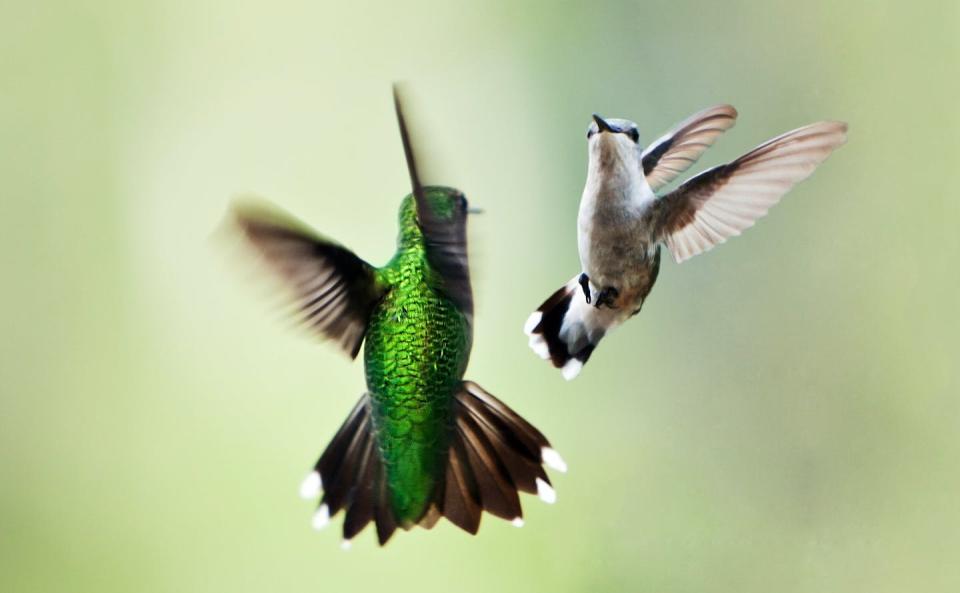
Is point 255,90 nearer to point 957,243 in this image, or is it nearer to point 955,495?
point 957,243

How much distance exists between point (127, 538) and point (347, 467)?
0.72 metres

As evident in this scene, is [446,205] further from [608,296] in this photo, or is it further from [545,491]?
[545,491]

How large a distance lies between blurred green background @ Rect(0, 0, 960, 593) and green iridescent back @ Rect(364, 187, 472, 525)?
0.46ft

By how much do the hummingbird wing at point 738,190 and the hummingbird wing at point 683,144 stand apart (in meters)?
0.05

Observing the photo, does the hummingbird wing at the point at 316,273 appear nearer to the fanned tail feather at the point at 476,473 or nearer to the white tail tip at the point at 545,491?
the fanned tail feather at the point at 476,473

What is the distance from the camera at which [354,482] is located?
2.82 feet

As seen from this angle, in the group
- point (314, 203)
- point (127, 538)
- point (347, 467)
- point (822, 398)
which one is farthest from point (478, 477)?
point (127, 538)

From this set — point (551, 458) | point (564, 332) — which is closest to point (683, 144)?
point (564, 332)

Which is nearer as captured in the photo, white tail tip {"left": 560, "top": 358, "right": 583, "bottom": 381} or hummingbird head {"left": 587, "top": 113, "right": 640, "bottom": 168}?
hummingbird head {"left": 587, "top": 113, "right": 640, "bottom": 168}

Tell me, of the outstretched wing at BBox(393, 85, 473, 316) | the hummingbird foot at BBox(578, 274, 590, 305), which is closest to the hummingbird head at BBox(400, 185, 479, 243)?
the outstretched wing at BBox(393, 85, 473, 316)

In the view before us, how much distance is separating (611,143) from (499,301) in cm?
62

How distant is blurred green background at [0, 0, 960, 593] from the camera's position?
1139 mm

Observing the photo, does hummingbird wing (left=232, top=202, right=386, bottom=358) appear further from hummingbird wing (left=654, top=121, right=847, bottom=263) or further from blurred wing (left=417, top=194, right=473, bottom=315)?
hummingbird wing (left=654, top=121, right=847, bottom=263)

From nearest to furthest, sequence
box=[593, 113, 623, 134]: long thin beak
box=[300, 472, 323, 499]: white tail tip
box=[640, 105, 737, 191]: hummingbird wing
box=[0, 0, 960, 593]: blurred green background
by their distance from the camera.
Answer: box=[593, 113, 623, 134]: long thin beak, box=[640, 105, 737, 191]: hummingbird wing, box=[300, 472, 323, 499]: white tail tip, box=[0, 0, 960, 593]: blurred green background
